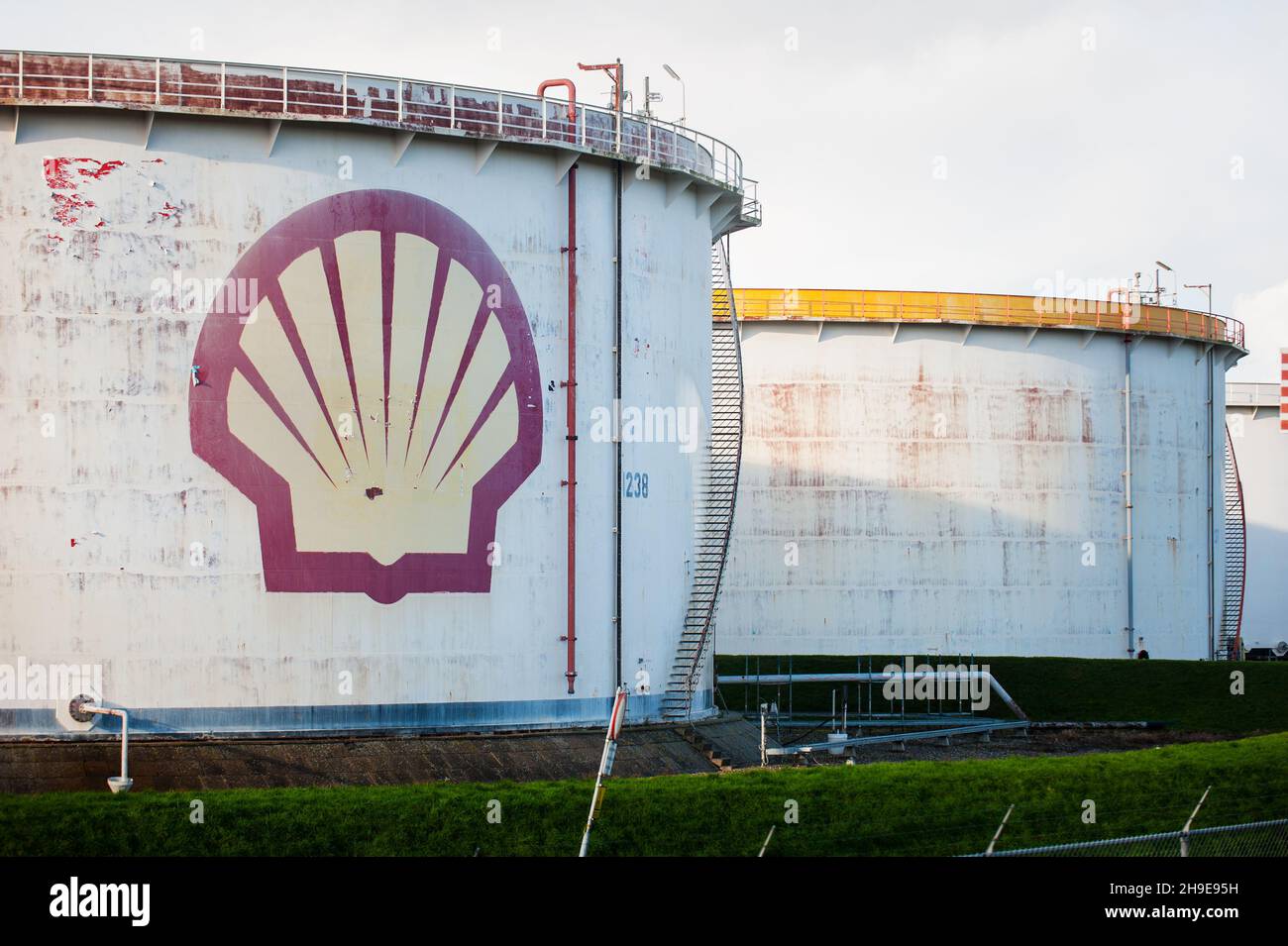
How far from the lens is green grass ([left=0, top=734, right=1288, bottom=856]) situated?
20500 mm

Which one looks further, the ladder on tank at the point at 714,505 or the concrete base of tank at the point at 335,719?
the ladder on tank at the point at 714,505

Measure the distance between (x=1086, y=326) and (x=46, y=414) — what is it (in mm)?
32707

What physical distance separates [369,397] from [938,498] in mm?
24726

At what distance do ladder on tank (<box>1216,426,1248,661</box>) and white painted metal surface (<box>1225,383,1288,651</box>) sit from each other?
11737 mm

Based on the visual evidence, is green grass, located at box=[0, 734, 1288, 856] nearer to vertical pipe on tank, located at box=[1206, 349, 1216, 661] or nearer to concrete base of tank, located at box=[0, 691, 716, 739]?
concrete base of tank, located at box=[0, 691, 716, 739]

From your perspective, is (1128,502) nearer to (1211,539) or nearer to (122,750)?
(1211,539)

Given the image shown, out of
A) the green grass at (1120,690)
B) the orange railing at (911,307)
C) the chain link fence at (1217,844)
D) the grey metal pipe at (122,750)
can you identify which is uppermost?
the orange railing at (911,307)

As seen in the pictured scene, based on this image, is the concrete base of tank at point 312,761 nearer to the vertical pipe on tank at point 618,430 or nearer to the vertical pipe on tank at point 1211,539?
the vertical pipe on tank at point 618,430

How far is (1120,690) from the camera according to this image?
4325 cm

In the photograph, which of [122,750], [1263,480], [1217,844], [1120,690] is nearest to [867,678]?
[1120,690]

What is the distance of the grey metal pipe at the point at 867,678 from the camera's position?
39.0m

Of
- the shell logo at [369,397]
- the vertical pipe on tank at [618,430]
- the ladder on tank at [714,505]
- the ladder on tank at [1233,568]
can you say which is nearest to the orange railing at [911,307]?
the ladder on tank at [1233,568]

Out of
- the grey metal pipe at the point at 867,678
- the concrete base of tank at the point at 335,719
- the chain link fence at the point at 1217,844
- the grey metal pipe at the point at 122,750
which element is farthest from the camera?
the grey metal pipe at the point at 867,678

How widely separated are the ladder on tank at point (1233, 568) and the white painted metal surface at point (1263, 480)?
11.7 metres
